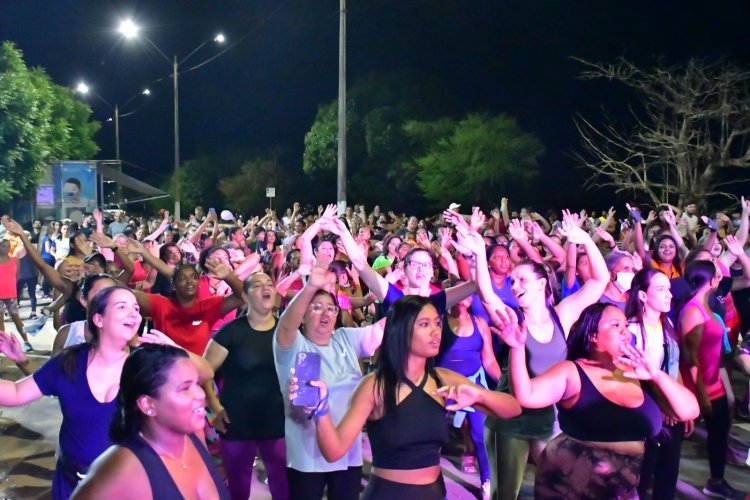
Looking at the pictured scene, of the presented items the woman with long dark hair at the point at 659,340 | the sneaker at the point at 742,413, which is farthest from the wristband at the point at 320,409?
the sneaker at the point at 742,413

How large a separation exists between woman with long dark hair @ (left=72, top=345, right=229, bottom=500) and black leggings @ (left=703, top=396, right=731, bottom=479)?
4.19m

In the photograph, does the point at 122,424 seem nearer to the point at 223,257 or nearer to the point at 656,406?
the point at 656,406

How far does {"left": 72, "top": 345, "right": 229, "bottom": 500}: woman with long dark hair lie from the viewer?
2.46 m

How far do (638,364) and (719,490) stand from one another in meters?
3.03

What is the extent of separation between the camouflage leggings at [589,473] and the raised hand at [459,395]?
2.16 feet

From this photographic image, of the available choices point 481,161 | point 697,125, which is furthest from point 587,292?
point 481,161

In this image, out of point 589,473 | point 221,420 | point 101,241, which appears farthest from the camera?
point 101,241

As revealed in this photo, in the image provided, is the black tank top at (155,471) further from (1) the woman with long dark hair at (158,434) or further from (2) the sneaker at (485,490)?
(2) the sneaker at (485,490)

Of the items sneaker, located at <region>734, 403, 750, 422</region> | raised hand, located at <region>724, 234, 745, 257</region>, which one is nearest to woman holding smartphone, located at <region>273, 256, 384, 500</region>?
raised hand, located at <region>724, 234, 745, 257</region>

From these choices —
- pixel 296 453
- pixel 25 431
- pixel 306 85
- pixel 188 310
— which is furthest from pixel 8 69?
pixel 306 85

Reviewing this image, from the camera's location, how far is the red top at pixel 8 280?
11.4 metres

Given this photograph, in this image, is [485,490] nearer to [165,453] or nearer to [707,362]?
[707,362]

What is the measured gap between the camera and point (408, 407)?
345cm

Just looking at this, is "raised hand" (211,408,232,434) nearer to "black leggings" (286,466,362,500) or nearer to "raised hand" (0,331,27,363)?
"black leggings" (286,466,362,500)
